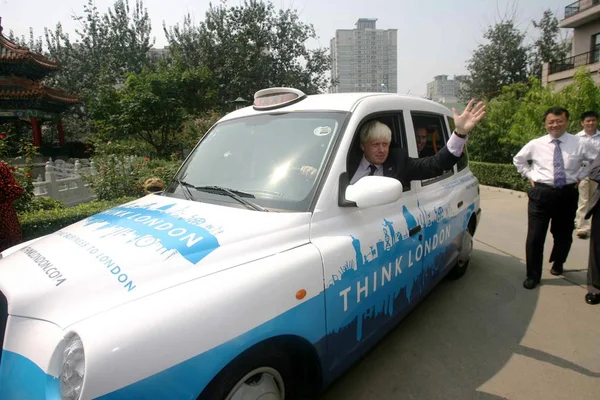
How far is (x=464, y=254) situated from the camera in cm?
412

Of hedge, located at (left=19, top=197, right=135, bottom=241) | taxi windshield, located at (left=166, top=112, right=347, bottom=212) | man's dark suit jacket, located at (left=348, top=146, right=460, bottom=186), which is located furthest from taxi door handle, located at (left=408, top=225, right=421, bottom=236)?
hedge, located at (left=19, top=197, right=135, bottom=241)

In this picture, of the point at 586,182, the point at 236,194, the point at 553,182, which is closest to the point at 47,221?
the point at 236,194

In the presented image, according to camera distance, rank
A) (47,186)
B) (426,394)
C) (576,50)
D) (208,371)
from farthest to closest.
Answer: (576,50) → (47,186) → (426,394) → (208,371)

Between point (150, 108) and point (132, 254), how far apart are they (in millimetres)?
14418

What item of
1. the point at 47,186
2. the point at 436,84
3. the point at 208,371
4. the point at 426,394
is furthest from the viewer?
the point at 436,84

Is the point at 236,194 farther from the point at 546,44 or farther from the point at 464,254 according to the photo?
the point at 546,44

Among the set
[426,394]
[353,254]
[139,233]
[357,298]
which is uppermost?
[139,233]

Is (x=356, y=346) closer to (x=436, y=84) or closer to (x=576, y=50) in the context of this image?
(x=576, y=50)

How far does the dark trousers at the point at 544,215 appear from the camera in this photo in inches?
157

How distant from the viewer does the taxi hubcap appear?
1.62 m

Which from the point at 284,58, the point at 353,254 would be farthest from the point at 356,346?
the point at 284,58

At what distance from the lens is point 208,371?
4.71 ft

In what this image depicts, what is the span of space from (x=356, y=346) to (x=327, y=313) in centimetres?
47

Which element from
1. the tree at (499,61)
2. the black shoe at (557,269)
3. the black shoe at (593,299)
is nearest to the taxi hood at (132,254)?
the black shoe at (593,299)
